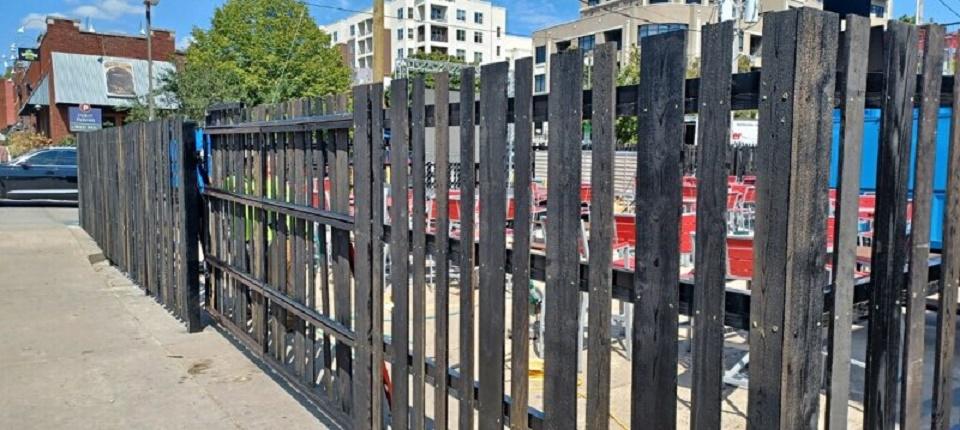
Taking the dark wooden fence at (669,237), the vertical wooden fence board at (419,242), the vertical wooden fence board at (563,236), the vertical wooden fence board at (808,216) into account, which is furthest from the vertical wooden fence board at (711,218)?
the vertical wooden fence board at (419,242)

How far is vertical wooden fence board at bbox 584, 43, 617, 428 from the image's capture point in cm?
223

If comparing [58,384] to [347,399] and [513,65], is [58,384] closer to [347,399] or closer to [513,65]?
[347,399]

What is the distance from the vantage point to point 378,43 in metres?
12.4

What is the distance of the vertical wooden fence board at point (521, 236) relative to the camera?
254 cm

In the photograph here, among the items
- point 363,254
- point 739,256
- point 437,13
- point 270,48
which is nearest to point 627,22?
point 270,48

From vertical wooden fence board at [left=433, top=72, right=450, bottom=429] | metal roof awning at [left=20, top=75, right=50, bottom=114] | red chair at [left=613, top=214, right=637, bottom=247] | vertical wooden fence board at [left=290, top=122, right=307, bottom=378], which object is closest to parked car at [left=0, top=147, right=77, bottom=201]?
vertical wooden fence board at [left=290, top=122, right=307, bottom=378]

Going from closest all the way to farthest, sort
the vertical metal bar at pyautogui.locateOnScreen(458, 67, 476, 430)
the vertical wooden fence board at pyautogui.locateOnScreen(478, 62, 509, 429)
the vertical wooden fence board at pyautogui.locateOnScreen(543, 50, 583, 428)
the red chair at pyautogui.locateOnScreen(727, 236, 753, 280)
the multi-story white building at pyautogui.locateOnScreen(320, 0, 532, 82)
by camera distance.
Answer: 1. the vertical wooden fence board at pyautogui.locateOnScreen(543, 50, 583, 428)
2. the vertical wooden fence board at pyautogui.locateOnScreen(478, 62, 509, 429)
3. the vertical metal bar at pyautogui.locateOnScreen(458, 67, 476, 430)
4. the red chair at pyautogui.locateOnScreen(727, 236, 753, 280)
5. the multi-story white building at pyautogui.locateOnScreen(320, 0, 532, 82)

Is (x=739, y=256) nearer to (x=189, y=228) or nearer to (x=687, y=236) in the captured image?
(x=687, y=236)

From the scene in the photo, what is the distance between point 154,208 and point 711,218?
640cm

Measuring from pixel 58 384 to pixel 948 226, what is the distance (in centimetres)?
507

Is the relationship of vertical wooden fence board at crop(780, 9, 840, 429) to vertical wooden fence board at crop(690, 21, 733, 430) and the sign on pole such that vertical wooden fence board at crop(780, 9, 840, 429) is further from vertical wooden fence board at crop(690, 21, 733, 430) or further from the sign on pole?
the sign on pole

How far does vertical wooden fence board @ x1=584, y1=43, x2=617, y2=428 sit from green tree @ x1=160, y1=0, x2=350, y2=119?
3955cm

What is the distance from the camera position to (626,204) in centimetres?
988

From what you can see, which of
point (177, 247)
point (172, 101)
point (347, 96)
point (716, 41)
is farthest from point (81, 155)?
point (172, 101)
